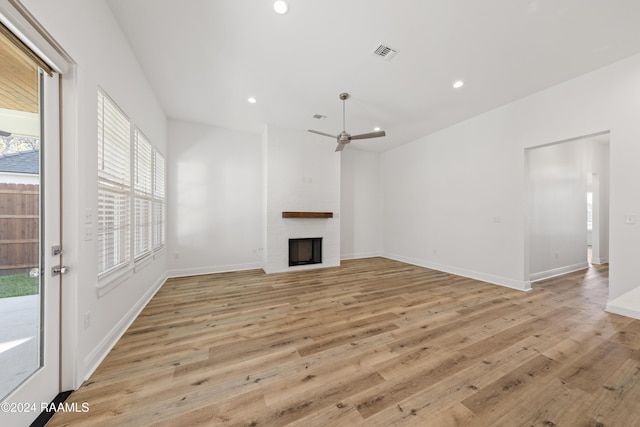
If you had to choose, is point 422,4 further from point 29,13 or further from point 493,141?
point 493,141

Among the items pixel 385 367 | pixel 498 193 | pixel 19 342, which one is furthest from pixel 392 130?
pixel 19 342

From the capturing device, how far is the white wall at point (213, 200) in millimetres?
4527

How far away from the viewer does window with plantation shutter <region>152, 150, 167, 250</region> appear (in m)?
3.64

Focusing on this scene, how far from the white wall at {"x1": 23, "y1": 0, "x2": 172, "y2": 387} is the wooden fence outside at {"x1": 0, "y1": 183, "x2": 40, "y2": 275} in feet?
0.56

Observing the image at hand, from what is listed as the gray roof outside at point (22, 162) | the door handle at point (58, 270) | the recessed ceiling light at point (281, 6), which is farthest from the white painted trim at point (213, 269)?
the recessed ceiling light at point (281, 6)

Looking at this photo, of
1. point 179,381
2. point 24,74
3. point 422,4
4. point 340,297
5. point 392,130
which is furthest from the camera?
point 392,130

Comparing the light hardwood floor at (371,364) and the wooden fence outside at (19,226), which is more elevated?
the wooden fence outside at (19,226)

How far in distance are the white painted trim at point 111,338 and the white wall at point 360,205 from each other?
4499 mm

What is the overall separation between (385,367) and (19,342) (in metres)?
2.39

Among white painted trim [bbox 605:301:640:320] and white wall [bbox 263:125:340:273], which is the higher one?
white wall [bbox 263:125:340:273]

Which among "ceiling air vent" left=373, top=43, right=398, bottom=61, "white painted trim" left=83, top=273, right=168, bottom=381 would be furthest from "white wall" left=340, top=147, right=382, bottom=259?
"white painted trim" left=83, top=273, right=168, bottom=381

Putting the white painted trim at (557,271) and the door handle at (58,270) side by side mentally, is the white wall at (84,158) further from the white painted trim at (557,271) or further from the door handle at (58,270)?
the white painted trim at (557,271)

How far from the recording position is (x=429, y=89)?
135 inches

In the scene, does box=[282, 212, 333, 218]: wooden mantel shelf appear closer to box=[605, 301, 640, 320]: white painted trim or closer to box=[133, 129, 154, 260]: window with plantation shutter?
box=[133, 129, 154, 260]: window with plantation shutter
